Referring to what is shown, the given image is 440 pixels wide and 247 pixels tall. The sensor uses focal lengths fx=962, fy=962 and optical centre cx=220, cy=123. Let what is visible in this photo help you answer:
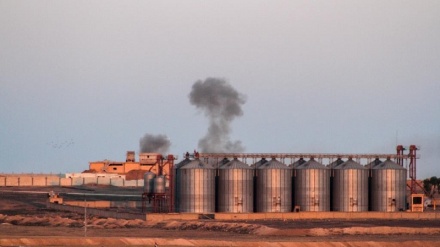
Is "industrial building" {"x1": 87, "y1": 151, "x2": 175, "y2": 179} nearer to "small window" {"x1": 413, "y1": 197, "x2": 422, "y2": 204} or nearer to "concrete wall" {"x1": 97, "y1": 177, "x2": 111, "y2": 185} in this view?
"concrete wall" {"x1": 97, "y1": 177, "x2": 111, "y2": 185}

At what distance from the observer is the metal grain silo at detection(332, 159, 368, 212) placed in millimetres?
106062

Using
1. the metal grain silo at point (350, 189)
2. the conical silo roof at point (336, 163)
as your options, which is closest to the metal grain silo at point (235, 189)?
the metal grain silo at point (350, 189)

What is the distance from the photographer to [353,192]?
10606 cm

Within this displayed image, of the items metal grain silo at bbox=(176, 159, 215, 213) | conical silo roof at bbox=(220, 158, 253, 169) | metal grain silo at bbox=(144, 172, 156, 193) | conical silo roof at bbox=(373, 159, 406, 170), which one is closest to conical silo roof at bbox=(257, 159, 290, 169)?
conical silo roof at bbox=(220, 158, 253, 169)

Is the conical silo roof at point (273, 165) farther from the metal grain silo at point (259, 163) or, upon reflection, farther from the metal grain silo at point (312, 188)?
the metal grain silo at point (312, 188)

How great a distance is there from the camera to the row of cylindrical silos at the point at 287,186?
339 feet

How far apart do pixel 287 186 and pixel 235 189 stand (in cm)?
585

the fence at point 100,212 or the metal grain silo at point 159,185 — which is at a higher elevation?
the metal grain silo at point 159,185

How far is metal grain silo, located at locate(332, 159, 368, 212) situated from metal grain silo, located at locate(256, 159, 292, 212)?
557 cm

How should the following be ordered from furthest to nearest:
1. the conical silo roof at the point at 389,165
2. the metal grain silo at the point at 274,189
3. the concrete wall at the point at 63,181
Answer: the concrete wall at the point at 63,181, the conical silo roof at the point at 389,165, the metal grain silo at the point at 274,189

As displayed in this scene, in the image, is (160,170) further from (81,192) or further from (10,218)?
(81,192)

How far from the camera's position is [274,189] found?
104438 millimetres

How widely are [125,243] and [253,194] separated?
3303 centimetres

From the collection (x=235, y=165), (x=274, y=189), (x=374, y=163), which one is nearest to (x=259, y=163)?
(x=235, y=165)
